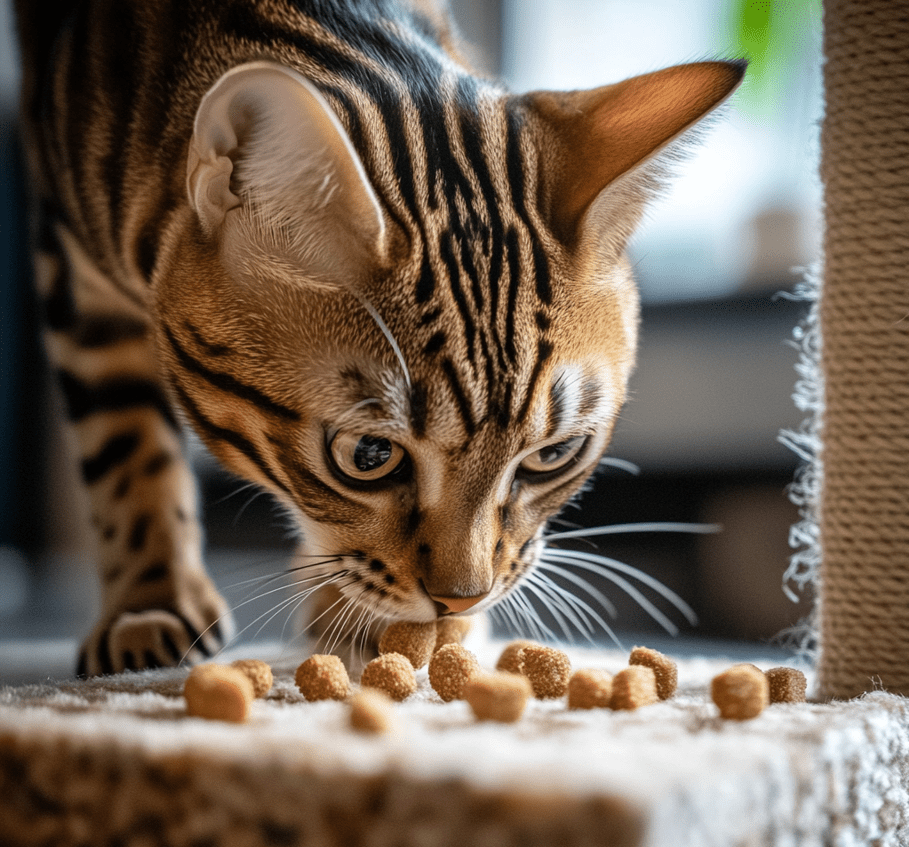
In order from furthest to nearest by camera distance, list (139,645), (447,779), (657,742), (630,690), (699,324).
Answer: (699,324) < (139,645) < (630,690) < (657,742) < (447,779)

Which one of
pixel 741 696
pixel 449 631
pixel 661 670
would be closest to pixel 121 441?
pixel 449 631

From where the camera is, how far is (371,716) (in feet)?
1.75

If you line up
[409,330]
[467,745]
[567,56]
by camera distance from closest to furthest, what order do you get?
1. [467,745]
2. [409,330]
3. [567,56]

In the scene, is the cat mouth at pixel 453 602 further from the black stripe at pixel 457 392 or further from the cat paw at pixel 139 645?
the cat paw at pixel 139 645

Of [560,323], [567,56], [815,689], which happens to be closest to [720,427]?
[567,56]

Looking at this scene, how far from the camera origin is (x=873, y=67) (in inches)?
35.4

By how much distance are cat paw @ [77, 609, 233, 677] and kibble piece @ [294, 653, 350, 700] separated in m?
0.29

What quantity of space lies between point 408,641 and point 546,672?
5.8 inches

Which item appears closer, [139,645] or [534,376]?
[534,376]

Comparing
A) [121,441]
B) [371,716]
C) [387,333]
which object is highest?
[387,333]

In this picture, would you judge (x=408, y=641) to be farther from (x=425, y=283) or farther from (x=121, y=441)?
(x=121, y=441)

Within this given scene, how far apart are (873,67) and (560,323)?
1.36 ft

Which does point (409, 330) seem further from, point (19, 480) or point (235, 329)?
point (19, 480)

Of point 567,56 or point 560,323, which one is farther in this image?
point 567,56
